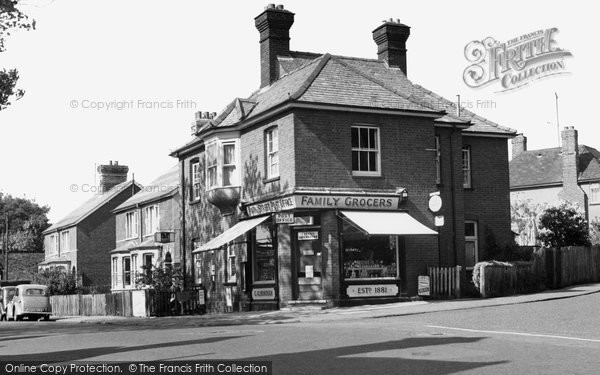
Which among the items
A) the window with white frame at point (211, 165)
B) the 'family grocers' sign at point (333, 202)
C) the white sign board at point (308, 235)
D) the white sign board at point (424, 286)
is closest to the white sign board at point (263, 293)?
the white sign board at point (308, 235)

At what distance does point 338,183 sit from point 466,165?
7.54 meters

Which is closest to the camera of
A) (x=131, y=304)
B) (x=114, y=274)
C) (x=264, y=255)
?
(x=264, y=255)

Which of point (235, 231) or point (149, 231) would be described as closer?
point (235, 231)

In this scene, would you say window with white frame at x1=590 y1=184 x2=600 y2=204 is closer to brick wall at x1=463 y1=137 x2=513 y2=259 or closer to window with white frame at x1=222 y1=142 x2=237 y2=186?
brick wall at x1=463 y1=137 x2=513 y2=259

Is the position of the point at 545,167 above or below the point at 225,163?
above

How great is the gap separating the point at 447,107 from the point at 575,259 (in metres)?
7.87

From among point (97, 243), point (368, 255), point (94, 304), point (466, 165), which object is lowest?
point (94, 304)

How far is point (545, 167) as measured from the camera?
216 ft

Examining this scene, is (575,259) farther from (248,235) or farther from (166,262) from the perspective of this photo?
(166,262)

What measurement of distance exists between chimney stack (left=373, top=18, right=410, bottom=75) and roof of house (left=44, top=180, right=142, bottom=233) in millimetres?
29605

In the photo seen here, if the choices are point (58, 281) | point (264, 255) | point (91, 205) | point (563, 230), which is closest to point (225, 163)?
point (264, 255)

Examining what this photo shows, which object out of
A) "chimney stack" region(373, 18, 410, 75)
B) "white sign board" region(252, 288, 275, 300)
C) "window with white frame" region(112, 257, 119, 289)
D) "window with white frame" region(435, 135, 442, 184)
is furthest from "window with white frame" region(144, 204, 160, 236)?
"window with white frame" region(435, 135, 442, 184)

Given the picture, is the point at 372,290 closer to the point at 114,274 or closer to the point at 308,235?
the point at 308,235

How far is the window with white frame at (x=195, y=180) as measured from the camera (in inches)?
1439
